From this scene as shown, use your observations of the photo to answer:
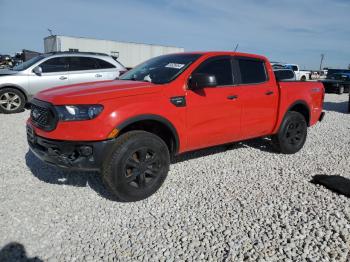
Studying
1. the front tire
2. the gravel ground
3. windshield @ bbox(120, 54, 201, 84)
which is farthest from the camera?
the front tire

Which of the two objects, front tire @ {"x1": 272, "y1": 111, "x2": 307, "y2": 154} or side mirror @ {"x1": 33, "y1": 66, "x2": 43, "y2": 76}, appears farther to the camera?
side mirror @ {"x1": 33, "y1": 66, "x2": 43, "y2": 76}

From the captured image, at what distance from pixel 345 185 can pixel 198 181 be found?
1962mm

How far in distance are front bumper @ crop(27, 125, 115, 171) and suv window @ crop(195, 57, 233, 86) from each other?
176 cm

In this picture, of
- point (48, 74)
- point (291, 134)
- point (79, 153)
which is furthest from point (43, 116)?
point (48, 74)

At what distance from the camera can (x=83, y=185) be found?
13.7 feet

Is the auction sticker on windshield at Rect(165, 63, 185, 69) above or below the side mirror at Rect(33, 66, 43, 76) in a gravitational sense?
above

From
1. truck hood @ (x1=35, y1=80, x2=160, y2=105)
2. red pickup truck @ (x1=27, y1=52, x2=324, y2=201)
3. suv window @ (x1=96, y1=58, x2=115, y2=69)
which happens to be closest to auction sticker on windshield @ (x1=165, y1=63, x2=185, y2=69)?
red pickup truck @ (x1=27, y1=52, x2=324, y2=201)

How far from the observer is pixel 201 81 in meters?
3.82

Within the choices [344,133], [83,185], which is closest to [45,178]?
[83,185]

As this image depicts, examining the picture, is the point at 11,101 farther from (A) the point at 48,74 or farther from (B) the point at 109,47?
(B) the point at 109,47

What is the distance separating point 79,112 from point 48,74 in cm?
675

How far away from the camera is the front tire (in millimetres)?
5445

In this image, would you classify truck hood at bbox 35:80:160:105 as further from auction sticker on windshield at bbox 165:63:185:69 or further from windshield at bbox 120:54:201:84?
auction sticker on windshield at bbox 165:63:185:69

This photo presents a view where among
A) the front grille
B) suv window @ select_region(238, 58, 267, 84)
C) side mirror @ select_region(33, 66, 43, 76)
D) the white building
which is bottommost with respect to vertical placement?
the front grille
